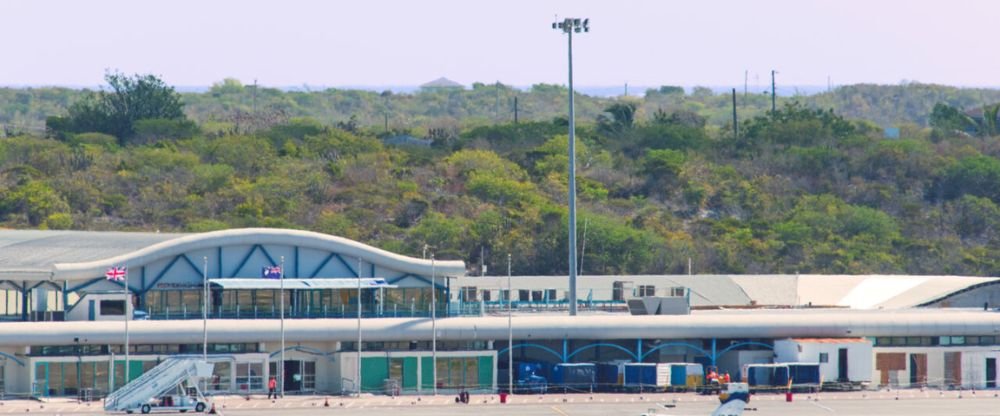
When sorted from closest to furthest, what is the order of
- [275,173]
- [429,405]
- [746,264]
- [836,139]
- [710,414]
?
[710,414] → [429,405] → [746,264] → [275,173] → [836,139]

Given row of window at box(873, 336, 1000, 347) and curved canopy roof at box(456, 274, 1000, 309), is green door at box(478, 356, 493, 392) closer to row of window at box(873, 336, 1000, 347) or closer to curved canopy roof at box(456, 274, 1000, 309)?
curved canopy roof at box(456, 274, 1000, 309)

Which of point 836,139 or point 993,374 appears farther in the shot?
point 836,139

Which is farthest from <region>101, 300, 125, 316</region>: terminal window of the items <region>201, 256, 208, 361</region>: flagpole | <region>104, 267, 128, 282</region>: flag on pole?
<region>201, 256, 208, 361</region>: flagpole

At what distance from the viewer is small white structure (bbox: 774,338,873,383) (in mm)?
91125

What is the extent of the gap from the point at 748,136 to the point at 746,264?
48.2m

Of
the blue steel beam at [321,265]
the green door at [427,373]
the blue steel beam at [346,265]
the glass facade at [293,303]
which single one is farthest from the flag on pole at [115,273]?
the green door at [427,373]

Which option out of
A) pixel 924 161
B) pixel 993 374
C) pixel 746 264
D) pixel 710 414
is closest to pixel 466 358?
pixel 710 414

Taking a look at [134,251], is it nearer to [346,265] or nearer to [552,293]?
[346,265]

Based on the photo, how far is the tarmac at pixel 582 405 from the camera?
80.8 metres

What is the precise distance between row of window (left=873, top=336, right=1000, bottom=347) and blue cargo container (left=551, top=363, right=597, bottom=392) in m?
15.3

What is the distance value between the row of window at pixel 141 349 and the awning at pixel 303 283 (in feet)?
10.3

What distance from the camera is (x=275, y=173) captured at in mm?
172750

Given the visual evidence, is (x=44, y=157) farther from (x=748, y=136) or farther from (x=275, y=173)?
(x=748, y=136)

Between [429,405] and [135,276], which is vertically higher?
[135,276]
